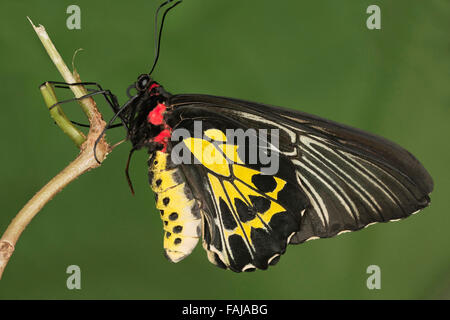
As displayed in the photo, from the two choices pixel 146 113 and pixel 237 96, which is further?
pixel 237 96

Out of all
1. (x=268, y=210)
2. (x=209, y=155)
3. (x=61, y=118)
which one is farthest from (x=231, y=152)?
(x=61, y=118)

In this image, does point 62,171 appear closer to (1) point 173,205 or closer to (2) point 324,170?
(1) point 173,205

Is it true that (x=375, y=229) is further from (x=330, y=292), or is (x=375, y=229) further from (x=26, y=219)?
(x=26, y=219)

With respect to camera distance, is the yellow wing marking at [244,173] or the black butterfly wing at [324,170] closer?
the black butterfly wing at [324,170]

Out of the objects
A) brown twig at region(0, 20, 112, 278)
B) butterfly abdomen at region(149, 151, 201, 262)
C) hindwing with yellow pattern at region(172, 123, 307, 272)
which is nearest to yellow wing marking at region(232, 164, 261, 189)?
hindwing with yellow pattern at region(172, 123, 307, 272)

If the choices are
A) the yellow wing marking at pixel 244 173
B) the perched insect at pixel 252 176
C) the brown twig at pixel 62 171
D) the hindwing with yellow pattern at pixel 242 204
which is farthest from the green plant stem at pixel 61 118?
the yellow wing marking at pixel 244 173

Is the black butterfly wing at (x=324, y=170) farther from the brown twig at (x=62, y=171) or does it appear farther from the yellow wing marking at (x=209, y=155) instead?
the brown twig at (x=62, y=171)

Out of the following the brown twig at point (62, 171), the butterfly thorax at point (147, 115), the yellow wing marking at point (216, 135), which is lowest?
the brown twig at point (62, 171)

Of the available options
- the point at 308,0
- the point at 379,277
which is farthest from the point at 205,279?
the point at 308,0
